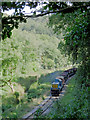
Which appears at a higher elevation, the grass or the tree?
the tree

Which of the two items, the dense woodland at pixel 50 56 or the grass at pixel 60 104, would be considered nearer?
the dense woodland at pixel 50 56

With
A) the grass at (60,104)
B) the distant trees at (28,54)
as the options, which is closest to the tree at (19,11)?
the grass at (60,104)

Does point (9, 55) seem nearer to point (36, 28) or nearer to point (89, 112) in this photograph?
point (89, 112)

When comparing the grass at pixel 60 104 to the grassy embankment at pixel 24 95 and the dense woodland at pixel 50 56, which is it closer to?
the dense woodland at pixel 50 56

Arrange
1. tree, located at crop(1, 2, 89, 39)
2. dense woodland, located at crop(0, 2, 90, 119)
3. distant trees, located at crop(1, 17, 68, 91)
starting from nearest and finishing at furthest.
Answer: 1. tree, located at crop(1, 2, 89, 39)
2. dense woodland, located at crop(0, 2, 90, 119)
3. distant trees, located at crop(1, 17, 68, 91)

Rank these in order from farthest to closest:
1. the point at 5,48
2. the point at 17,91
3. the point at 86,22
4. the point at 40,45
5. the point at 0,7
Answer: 1. the point at 40,45
2. the point at 17,91
3. the point at 5,48
4. the point at 86,22
5. the point at 0,7

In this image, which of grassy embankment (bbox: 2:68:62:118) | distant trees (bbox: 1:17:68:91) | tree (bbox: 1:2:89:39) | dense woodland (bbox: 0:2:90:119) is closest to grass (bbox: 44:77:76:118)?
dense woodland (bbox: 0:2:90:119)

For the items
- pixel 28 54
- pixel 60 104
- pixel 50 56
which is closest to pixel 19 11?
pixel 60 104

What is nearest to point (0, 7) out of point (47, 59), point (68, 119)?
point (68, 119)

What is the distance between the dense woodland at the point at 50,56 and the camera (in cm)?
150

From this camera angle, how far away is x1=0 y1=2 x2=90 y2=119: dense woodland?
150 centimetres

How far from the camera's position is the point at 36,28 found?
47.2m

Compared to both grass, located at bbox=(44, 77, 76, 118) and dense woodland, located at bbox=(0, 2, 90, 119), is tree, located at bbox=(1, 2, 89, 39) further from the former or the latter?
grass, located at bbox=(44, 77, 76, 118)

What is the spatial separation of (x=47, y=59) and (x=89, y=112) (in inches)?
1108
